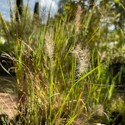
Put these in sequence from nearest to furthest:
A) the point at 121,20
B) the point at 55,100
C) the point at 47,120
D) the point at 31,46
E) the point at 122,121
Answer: the point at 47,120
the point at 55,100
the point at 31,46
the point at 122,121
the point at 121,20

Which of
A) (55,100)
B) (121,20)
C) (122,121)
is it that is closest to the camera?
(55,100)

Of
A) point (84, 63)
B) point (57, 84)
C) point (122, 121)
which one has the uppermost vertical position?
point (84, 63)

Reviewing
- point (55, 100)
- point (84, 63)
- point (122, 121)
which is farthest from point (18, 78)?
point (122, 121)

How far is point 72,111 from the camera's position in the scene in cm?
220

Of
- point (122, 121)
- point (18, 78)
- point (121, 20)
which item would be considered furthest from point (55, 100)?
point (121, 20)

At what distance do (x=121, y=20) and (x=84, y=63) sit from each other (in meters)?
3.84

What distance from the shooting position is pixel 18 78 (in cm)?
223

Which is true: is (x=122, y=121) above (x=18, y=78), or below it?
below

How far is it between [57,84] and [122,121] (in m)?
1.15

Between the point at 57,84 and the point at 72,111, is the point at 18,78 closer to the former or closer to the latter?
the point at 57,84

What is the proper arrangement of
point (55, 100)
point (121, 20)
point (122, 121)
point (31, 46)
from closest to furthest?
point (55, 100)
point (31, 46)
point (122, 121)
point (121, 20)

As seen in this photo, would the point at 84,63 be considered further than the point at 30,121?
No

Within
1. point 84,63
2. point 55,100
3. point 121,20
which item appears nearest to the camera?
point 84,63

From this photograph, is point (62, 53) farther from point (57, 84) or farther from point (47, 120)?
point (47, 120)
